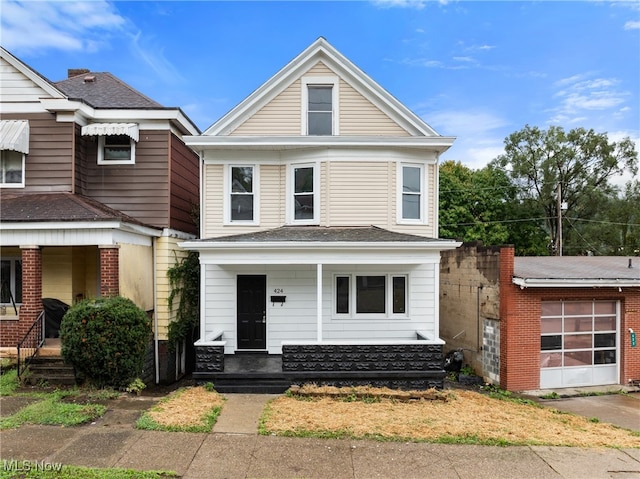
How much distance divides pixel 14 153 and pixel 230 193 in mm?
6277

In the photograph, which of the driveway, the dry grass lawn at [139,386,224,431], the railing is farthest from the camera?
the railing

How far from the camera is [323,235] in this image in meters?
10.8

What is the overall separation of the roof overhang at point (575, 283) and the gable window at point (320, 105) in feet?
22.3

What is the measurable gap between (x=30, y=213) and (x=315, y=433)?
885 cm

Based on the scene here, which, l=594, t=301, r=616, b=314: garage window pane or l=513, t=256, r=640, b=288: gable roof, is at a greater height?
l=513, t=256, r=640, b=288: gable roof

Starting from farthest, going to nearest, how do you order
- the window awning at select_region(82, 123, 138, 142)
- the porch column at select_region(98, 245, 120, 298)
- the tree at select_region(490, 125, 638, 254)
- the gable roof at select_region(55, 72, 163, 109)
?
the tree at select_region(490, 125, 638, 254) → the gable roof at select_region(55, 72, 163, 109) → the window awning at select_region(82, 123, 138, 142) → the porch column at select_region(98, 245, 120, 298)

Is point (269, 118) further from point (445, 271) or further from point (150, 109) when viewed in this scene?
point (445, 271)


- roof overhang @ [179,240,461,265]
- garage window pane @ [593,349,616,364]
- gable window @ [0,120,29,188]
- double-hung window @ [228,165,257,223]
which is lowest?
garage window pane @ [593,349,616,364]

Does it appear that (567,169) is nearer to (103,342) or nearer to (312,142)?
(312,142)

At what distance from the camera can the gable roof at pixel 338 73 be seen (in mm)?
12023

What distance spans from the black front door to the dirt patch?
270 centimetres

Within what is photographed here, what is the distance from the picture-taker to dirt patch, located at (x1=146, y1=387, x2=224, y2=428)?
717cm

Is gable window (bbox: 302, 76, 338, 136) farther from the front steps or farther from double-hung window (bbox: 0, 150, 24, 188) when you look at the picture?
the front steps

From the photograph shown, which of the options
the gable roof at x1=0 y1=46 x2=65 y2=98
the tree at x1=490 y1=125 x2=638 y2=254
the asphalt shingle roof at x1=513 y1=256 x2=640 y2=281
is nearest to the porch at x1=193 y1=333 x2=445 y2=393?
the asphalt shingle roof at x1=513 y1=256 x2=640 y2=281
